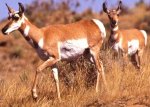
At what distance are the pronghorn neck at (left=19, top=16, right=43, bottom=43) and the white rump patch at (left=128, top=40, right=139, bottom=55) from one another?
623cm

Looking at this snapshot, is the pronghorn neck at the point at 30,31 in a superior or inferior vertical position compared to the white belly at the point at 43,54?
superior

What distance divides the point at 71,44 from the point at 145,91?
185 centimetres

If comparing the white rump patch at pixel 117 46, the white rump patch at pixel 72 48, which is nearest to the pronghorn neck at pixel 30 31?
the white rump patch at pixel 72 48

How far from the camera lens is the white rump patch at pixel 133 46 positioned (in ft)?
55.4

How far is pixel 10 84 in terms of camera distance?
12.1 m

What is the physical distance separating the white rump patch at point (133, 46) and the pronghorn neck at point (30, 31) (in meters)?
6.23

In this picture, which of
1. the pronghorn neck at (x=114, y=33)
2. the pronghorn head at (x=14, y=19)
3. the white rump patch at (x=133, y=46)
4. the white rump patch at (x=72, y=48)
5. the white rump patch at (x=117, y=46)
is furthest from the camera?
the white rump patch at (x=133, y=46)

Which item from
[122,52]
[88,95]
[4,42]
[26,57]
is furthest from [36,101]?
[4,42]

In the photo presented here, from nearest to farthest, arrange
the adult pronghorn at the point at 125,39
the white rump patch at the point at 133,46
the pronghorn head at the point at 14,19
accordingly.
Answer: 1. the pronghorn head at the point at 14,19
2. the adult pronghorn at the point at 125,39
3. the white rump patch at the point at 133,46

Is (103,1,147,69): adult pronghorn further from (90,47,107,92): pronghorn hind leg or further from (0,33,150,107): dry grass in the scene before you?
(90,47,107,92): pronghorn hind leg

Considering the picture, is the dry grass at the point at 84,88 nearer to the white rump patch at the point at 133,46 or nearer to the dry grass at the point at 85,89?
the dry grass at the point at 85,89

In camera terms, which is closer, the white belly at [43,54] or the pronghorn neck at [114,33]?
the white belly at [43,54]

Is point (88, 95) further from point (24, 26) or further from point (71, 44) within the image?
point (24, 26)

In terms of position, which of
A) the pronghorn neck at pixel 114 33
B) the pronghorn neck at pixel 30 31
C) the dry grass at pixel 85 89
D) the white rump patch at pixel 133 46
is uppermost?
the pronghorn neck at pixel 30 31
